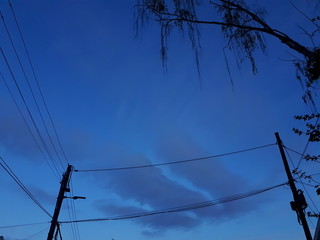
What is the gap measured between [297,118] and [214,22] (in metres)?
2.97

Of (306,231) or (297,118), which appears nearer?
(297,118)

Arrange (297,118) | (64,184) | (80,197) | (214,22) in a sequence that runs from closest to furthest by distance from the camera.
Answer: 1. (214,22)
2. (297,118)
3. (64,184)
4. (80,197)

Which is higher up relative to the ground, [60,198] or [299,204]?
[60,198]

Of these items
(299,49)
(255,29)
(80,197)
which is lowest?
(299,49)

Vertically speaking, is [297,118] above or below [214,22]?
below

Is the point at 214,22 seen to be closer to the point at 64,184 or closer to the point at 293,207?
the point at 293,207

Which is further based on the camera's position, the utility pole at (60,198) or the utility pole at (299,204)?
the utility pole at (60,198)

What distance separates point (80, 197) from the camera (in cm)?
1756

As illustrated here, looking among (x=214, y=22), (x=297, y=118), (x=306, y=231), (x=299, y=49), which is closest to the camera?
(x=299, y=49)

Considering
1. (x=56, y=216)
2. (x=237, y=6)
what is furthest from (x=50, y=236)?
(x=237, y=6)

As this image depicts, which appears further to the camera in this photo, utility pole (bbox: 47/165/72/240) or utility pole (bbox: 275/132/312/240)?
utility pole (bbox: 47/165/72/240)

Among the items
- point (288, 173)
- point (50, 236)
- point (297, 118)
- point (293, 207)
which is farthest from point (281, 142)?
point (50, 236)

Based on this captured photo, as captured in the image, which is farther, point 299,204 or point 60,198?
point 60,198

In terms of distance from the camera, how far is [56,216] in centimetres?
1462
